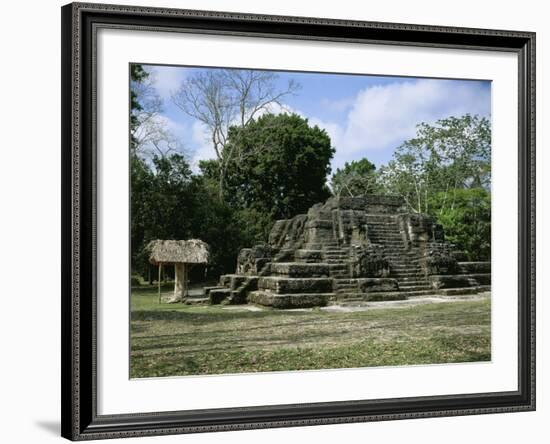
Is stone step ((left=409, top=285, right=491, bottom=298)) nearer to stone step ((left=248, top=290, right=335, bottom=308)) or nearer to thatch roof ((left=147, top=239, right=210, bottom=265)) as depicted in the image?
stone step ((left=248, top=290, right=335, bottom=308))

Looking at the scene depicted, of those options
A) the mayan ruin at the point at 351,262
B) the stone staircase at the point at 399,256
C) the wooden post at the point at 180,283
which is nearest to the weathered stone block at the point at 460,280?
the mayan ruin at the point at 351,262

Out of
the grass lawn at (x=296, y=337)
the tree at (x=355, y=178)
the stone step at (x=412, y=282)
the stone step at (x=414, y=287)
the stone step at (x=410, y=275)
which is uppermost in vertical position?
the tree at (x=355, y=178)

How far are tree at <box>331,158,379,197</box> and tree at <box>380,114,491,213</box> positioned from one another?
0.19m

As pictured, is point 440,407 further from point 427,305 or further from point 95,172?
point 95,172

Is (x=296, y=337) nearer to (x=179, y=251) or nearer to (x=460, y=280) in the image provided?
(x=179, y=251)

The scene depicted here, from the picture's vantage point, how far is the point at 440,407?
1097 centimetres

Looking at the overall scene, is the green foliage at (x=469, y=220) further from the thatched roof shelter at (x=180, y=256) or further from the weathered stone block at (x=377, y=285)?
the thatched roof shelter at (x=180, y=256)

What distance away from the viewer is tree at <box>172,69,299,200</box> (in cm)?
1041

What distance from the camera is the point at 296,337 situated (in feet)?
35.3

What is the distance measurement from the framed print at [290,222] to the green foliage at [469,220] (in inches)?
1.0

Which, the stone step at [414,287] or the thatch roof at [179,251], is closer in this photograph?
the thatch roof at [179,251]

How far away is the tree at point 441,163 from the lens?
11406 millimetres

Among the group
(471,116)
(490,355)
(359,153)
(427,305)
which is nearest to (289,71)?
(359,153)

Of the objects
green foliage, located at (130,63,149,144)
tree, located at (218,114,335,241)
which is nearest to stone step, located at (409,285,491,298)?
tree, located at (218,114,335,241)
